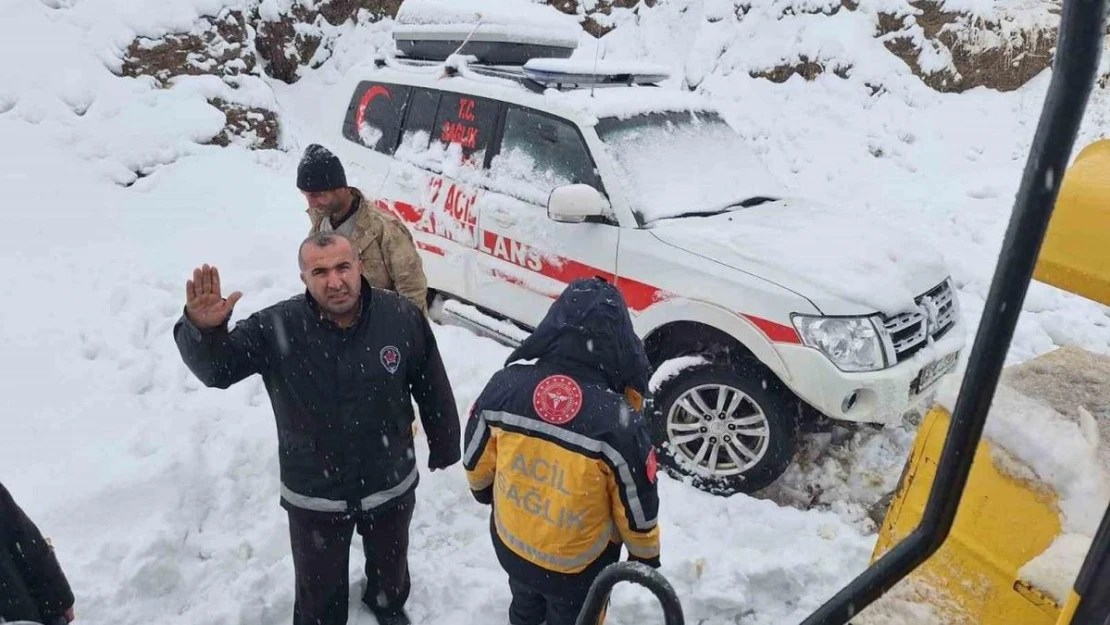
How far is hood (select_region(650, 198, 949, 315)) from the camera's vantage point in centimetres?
351

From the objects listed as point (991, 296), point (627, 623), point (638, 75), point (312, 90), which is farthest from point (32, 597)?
point (312, 90)

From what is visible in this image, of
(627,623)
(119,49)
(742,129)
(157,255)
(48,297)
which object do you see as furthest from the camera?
(742,129)

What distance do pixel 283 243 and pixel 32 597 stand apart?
188 inches

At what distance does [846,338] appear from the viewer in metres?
3.47

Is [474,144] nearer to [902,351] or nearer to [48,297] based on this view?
[902,351]

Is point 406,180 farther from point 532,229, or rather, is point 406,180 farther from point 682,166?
point 682,166

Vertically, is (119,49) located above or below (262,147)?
above

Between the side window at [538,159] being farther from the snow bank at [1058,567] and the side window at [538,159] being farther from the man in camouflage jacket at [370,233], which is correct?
Result: the snow bank at [1058,567]

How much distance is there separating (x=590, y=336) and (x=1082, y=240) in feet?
4.19

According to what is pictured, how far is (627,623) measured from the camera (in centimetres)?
305

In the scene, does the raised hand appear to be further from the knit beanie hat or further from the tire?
the tire

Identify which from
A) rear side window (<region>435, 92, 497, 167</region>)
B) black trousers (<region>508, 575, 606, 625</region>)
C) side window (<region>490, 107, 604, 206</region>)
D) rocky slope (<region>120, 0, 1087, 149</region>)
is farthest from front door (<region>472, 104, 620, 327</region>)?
rocky slope (<region>120, 0, 1087, 149</region>)

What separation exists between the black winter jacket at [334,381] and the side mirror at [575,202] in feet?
4.79

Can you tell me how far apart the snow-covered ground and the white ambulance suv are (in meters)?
0.43
